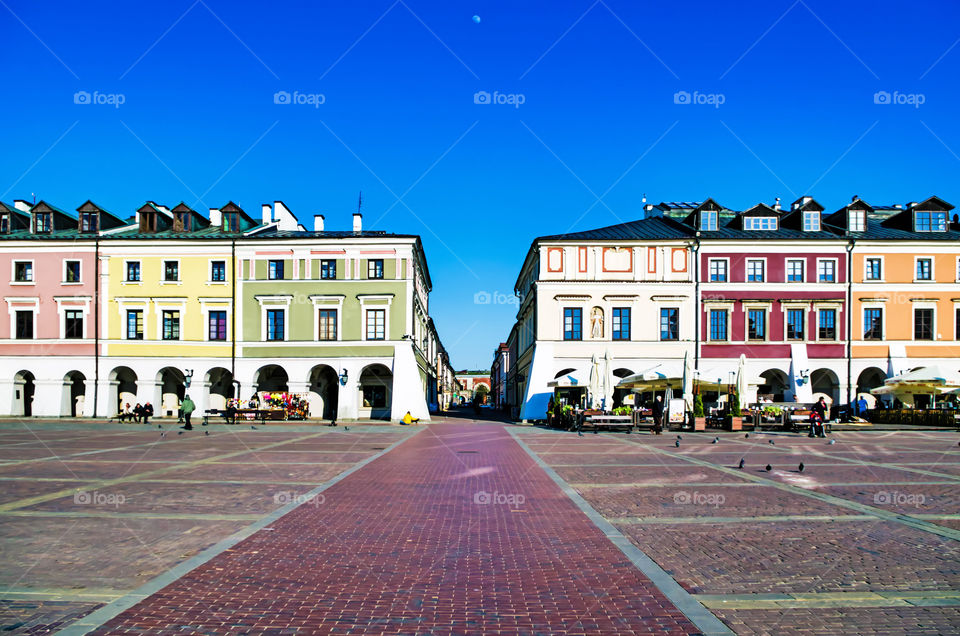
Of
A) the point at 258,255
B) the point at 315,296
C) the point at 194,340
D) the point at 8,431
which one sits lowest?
the point at 8,431

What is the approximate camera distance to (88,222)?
4397cm

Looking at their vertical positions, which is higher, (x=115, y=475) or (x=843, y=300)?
(x=843, y=300)

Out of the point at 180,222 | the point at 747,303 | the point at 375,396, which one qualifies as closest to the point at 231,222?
the point at 180,222

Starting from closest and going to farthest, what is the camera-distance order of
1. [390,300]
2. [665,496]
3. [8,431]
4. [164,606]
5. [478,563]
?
[164,606], [478,563], [665,496], [8,431], [390,300]

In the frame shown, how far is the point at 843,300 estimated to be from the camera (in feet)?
139

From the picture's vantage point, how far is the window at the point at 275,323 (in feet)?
137

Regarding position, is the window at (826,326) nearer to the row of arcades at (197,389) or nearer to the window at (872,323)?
the window at (872,323)

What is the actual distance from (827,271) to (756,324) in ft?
19.0

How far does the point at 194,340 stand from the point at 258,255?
262 inches

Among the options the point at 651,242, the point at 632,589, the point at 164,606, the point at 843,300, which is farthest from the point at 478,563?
the point at 843,300

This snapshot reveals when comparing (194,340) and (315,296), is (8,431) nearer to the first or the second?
(194,340)

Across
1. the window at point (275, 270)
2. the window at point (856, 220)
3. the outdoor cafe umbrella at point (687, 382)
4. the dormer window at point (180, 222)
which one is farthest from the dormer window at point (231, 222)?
the window at point (856, 220)

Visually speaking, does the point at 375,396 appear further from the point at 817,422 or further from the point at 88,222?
the point at 817,422

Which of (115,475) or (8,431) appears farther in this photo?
(8,431)
